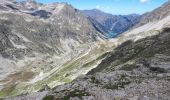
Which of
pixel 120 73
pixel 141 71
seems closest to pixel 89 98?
pixel 120 73

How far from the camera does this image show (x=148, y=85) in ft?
196

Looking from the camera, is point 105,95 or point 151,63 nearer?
point 105,95

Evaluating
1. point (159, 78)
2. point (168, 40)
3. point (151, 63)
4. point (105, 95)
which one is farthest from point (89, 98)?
point (168, 40)

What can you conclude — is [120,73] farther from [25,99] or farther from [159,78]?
[25,99]

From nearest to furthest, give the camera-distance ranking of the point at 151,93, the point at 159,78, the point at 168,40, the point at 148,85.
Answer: the point at 151,93
the point at 148,85
the point at 159,78
the point at 168,40

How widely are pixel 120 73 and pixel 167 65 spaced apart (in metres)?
11.8

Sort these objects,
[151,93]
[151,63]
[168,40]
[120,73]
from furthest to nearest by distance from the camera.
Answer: [168,40] → [151,63] → [120,73] → [151,93]

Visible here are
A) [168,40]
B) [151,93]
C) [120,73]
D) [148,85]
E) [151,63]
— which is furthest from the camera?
[168,40]

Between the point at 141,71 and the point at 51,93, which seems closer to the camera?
the point at 51,93

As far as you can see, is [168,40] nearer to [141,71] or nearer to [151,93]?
[141,71]

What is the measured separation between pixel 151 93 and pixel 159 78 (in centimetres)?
1259

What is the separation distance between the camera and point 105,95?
5541cm

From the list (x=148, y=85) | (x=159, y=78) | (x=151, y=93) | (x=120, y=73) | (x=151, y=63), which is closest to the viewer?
(x=151, y=93)

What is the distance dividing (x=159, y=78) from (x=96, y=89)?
13.6 m
